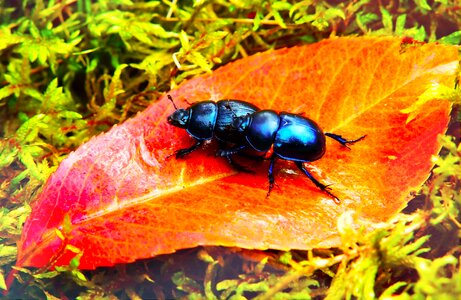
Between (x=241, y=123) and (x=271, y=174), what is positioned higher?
(x=241, y=123)

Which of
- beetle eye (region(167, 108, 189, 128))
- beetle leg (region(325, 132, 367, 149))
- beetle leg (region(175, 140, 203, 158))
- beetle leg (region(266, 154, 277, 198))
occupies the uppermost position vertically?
beetle eye (region(167, 108, 189, 128))

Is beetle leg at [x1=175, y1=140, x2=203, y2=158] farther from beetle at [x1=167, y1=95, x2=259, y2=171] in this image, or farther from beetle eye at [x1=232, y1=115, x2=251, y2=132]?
beetle eye at [x1=232, y1=115, x2=251, y2=132]

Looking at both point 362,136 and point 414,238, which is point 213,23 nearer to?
point 362,136

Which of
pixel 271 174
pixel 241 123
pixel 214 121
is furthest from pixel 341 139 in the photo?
pixel 214 121

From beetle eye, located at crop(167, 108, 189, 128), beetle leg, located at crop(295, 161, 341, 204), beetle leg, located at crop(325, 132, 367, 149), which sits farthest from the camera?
beetle eye, located at crop(167, 108, 189, 128)

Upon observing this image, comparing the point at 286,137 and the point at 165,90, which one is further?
the point at 165,90

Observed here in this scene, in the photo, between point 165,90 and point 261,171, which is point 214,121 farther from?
point 165,90

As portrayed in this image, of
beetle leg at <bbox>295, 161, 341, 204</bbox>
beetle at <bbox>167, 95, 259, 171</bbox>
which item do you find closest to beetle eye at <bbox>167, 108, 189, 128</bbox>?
beetle at <bbox>167, 95, 259, 171</bbox>
